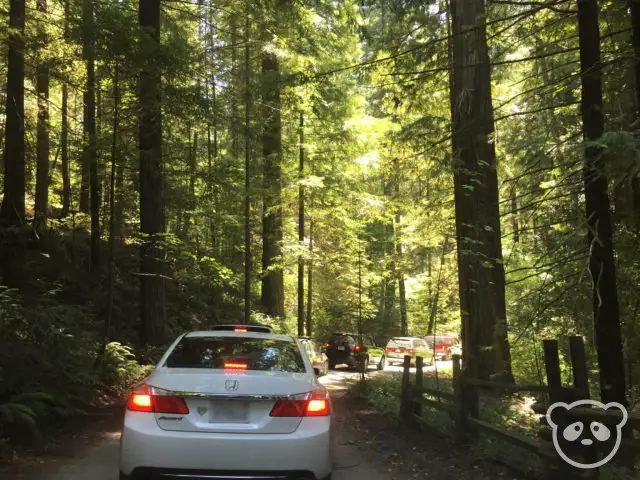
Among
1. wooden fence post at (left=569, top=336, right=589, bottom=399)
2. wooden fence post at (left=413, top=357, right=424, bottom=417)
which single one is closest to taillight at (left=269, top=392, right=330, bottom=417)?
wooden fence post at (left=569, top=336, right=589, bottom=399)

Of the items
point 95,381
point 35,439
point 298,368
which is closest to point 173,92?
point 95,381

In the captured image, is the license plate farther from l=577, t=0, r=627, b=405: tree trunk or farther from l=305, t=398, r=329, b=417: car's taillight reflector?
l=577, t=0, r=627, b=405: tree trunk

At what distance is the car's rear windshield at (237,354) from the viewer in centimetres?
516

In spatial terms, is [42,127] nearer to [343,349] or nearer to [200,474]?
[343,349]

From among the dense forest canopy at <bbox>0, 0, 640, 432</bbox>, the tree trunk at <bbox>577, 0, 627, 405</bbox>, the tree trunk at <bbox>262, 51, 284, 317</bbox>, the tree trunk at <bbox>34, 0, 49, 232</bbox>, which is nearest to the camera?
the tree trunk at <bbox>577, 0, 627, 405</bbox>

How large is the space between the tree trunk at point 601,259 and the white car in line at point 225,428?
2.82m

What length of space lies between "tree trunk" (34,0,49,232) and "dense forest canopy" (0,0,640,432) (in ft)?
0.23

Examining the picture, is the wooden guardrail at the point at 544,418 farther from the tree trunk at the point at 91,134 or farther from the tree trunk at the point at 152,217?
the tree trunk at the point at 91,134

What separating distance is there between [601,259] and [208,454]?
13.6 ft

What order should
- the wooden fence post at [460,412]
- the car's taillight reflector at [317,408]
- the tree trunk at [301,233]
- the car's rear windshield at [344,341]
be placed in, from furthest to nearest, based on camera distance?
the car's rear windshield at [344,341] < the tree trunk at [301,233] < the wooden fence post at [460,412] < the car's taillight reflector at [317,408]

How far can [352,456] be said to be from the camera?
7422 mm

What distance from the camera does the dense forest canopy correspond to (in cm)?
631

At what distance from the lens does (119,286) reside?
16203 mm

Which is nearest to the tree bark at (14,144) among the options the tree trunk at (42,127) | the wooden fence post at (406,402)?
the tree trunk at (42,127)
